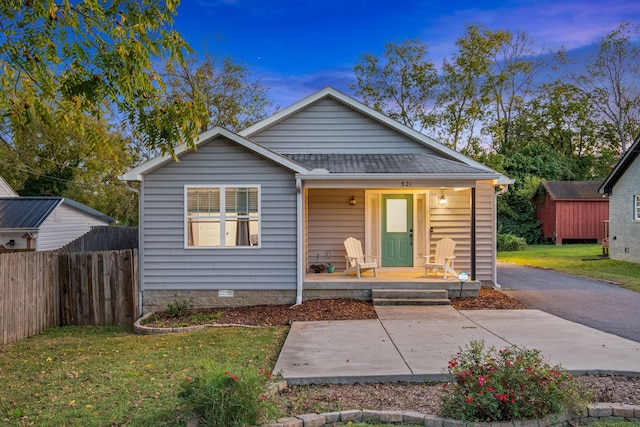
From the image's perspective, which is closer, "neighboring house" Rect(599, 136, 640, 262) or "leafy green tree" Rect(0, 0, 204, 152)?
"leafy green tree" Rect(0, 0, 204, 152)

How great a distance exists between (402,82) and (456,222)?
20377 mm

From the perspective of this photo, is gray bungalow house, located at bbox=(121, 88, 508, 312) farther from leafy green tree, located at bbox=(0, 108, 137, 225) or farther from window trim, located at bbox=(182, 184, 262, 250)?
leafy green tree, located at bbox=(0, 108, 137, 225)

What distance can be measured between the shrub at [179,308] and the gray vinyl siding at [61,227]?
11447 mm

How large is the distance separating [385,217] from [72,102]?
842 centimetres

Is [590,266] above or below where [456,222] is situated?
below

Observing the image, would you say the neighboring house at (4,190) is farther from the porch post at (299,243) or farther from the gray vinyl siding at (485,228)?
the gray vinyl siding at (485,228)

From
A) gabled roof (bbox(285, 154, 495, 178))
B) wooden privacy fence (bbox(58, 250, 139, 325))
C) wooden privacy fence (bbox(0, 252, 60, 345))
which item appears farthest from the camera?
gabled roof (bbox(285, 154, 495, 178))

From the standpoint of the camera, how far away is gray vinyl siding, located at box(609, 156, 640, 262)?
1684 centimetres

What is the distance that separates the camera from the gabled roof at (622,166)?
16359 millimetres

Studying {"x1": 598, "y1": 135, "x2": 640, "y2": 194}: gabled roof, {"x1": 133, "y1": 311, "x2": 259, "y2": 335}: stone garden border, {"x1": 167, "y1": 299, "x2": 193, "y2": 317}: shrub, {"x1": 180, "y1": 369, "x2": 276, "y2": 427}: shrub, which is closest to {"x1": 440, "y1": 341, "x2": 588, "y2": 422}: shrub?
{"x1": 180, "y1": 369, "x2": 276, "y2": 427}: shrub

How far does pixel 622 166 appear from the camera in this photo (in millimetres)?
17469

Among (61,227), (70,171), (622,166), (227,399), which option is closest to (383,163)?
(227,399)

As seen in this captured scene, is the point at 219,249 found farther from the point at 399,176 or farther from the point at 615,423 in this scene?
the point at 615,423

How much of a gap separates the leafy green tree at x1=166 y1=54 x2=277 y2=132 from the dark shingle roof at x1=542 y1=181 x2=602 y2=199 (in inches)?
672
